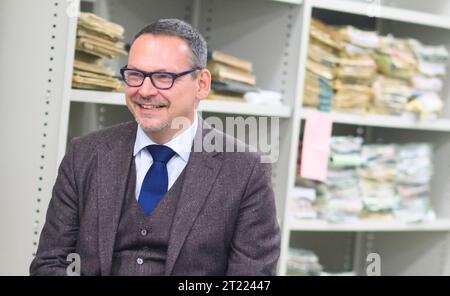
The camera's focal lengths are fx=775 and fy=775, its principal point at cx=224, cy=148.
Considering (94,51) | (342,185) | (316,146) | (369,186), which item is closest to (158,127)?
(94,51)

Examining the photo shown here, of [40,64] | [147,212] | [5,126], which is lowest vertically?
[147,212]

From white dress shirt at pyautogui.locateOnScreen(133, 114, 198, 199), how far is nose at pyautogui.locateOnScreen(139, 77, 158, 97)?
0.40 feet

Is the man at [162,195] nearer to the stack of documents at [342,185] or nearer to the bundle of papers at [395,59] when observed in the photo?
the stack of documents at [342,185]

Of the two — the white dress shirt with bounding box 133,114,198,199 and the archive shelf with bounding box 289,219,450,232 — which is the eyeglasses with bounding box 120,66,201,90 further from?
the archive shelf with bounding box 289,219,450,232

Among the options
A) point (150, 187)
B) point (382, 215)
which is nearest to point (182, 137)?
point (150, 187)

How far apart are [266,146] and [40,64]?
791mm

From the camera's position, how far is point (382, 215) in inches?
112

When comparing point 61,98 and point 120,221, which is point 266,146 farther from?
point 120,221

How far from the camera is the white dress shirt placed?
1.71m

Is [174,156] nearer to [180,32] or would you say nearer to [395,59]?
[180,32]

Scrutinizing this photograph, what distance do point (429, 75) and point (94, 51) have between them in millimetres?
1358

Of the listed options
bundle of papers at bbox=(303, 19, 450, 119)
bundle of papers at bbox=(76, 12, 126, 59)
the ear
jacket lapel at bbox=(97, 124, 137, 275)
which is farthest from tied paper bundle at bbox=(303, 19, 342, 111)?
jacket lapel at bbox=(97, 124, 137, 275)

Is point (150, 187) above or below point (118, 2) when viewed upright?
below

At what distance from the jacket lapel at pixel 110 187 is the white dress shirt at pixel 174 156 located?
2cm
